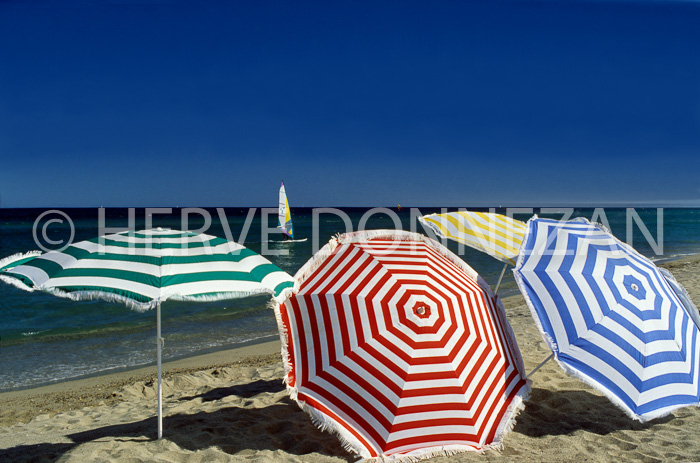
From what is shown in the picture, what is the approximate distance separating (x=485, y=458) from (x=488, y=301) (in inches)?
41.2

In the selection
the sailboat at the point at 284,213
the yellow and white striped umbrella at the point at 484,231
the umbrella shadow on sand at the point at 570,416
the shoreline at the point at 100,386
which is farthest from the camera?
the sailboat at the point at 284,213

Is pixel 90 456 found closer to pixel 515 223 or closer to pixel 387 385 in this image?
pixel 387 385

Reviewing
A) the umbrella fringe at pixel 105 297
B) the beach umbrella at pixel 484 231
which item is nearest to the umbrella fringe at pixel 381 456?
the umbrella fringe at pixel 105 297

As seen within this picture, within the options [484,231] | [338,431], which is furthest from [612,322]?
[338,431]

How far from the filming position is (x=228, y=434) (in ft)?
12.1

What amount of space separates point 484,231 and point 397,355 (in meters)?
2.04

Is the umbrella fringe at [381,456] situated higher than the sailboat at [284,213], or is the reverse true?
the sailboat at [284,213]

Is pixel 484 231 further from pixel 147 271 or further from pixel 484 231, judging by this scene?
pixel 147 271

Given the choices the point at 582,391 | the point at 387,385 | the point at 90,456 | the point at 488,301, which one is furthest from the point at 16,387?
the point at 582,391

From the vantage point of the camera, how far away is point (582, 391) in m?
4.51

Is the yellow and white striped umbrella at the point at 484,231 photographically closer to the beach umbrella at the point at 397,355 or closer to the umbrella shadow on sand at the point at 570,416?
the beach umbrella at the point at 397,355

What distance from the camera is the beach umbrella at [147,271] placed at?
2.78 meters

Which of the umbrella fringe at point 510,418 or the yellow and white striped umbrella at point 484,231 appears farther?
the yellow and white striped umbrella at point 484,231

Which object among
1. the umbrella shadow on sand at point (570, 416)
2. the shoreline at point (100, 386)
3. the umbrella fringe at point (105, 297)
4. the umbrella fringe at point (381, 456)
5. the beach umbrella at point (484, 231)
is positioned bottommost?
the shoreline at point (100, 386)
